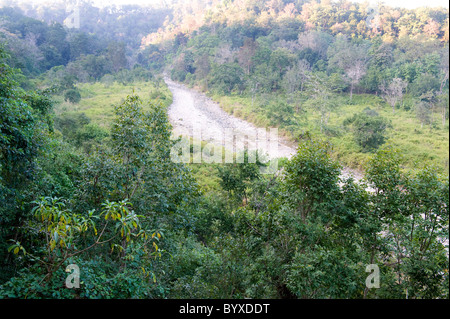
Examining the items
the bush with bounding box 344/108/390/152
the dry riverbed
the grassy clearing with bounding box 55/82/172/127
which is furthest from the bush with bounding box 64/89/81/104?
the bush with bounding box 344/108/390/152

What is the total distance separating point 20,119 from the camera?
13.3 feet

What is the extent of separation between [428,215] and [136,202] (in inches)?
159

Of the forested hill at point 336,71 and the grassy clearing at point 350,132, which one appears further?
the forested hill at point 336,71

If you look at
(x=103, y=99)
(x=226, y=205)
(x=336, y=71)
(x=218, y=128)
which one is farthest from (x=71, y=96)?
(x=336, y=71)

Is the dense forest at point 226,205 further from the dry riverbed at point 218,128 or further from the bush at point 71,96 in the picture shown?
the dry riverbed at point 218,128

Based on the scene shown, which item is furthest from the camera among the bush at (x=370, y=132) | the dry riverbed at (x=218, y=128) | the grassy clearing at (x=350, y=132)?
the dry riverbed at (x=218, y=128)

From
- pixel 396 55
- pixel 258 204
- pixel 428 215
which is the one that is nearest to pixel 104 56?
pixel 396 55

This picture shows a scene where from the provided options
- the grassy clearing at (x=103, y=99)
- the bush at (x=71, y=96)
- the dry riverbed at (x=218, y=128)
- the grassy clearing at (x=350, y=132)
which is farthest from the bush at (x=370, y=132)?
the bush at (x=71, y=96)

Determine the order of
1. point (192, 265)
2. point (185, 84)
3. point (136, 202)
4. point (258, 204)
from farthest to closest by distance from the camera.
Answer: point (185, 84)
point (258, 204)
point (192, 265)
point (136, 202)

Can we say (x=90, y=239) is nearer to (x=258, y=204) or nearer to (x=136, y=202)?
(x=136, y=202)

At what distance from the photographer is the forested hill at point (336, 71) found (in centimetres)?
1636

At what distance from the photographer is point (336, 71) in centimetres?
2739

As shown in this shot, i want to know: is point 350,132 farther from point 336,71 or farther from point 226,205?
point 336,71

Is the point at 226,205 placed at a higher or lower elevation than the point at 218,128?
lower
